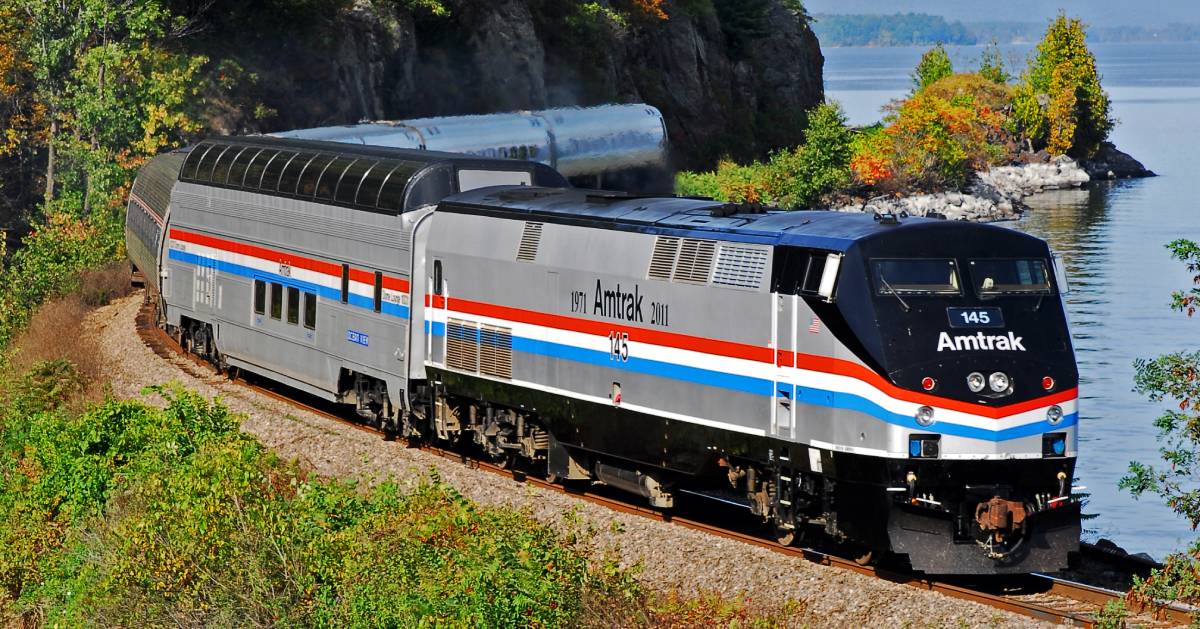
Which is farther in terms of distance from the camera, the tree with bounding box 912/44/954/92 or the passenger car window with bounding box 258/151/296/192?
the tree with bounding box 912/44/954/92

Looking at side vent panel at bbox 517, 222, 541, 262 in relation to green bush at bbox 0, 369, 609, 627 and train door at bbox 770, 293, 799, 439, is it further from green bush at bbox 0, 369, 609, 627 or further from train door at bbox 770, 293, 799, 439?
train door at bbox 770, 293, 799, 439

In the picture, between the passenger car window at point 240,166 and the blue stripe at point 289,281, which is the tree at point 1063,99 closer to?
the blue stripe at point 289,281

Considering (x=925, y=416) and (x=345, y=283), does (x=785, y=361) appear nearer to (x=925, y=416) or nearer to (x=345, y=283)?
(x=925, y=416)

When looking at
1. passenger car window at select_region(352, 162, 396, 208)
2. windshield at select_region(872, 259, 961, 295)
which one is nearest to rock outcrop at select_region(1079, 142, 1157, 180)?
passenger car window at select_region(352, 162, 396, 208)

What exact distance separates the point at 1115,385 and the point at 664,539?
33561 mm

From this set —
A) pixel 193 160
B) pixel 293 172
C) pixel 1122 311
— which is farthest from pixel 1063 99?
pixel 293 172

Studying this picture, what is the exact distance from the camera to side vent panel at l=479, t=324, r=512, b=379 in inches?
865

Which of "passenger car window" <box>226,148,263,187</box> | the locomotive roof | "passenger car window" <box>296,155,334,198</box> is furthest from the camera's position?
"passenger car window" <box>226,148,263,187</box>

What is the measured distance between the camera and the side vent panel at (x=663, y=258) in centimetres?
1911

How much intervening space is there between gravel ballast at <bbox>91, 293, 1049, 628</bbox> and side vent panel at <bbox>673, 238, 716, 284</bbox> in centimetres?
332

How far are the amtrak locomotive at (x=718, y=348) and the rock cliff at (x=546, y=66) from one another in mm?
34731

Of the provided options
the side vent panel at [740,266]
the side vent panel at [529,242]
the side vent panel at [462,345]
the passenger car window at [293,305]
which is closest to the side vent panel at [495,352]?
the side vent panel at [462,345]

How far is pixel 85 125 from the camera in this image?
174ft

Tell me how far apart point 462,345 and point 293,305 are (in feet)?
19.7
